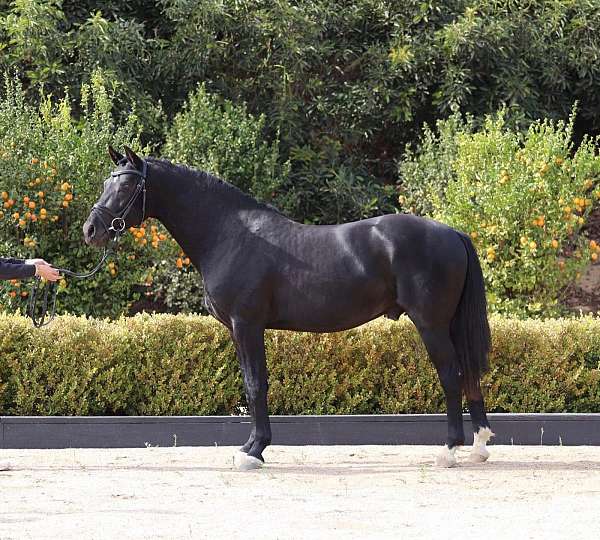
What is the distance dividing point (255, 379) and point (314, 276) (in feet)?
2.55

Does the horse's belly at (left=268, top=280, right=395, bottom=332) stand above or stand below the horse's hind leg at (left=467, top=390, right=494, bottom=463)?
above

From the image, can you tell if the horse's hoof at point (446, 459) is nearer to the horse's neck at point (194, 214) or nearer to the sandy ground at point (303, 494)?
the sandy ground at point (303, 494)

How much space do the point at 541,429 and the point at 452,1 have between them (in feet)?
28.8

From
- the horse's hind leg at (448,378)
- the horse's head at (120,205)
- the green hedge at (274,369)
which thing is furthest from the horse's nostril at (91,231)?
the horse's hind leg at (448,378)

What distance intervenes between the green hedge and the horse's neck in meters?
1.23

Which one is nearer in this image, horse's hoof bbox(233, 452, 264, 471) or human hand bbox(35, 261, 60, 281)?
human hand bbox(35, 261, 60, 281)

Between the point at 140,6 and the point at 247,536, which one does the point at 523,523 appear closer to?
the point at 247,536

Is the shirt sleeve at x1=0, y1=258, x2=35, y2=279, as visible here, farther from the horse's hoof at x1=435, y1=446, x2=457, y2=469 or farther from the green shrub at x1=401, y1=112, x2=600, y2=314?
the green shrub at x1=401, y1=112, x2=600, y2=314

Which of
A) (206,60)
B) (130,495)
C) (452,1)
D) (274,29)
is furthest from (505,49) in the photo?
(130,495)

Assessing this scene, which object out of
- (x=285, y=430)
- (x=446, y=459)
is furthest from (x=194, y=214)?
(x=446, y=459)

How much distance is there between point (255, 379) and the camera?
7.05 metres

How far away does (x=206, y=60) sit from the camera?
47.9 ft

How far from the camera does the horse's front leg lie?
275 inches

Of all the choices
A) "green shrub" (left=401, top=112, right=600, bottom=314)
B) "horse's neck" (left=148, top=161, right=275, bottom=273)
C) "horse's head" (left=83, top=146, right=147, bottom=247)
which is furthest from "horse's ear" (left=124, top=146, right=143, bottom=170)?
"green shrub" (left=401, top=112, right=600, bottom=314)
